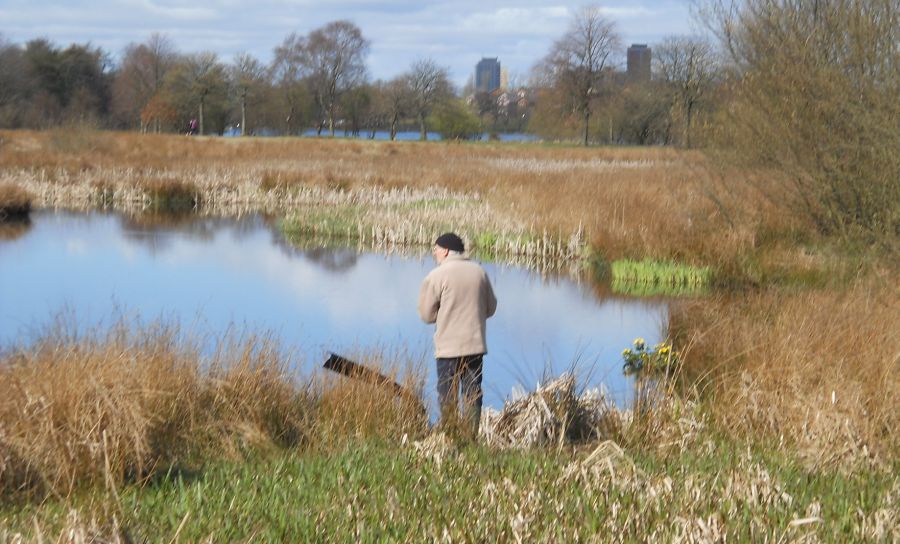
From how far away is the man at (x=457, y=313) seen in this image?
8.38m

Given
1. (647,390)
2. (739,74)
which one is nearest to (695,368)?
(647,390)

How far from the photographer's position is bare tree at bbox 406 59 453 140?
250ft

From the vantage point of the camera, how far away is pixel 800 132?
1586cm

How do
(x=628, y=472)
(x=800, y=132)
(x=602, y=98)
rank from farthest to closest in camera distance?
(x=602, y=98) → (x=800, y=132) → (x=628, y=472)

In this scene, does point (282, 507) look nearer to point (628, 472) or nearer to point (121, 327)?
point (628, 472)

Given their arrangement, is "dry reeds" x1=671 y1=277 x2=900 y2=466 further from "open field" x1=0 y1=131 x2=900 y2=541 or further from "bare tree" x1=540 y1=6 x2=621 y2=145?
"bare tree" x1=540 y1=6 x2=621 y2=145

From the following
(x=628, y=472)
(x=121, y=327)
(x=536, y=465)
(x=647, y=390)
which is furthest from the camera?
(x=121, y=327)

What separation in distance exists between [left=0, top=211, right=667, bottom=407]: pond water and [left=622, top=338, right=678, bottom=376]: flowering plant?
0.19m

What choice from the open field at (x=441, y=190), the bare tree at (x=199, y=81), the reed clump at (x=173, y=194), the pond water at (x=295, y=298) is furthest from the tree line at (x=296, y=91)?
the pond water at (x=295, y=298)

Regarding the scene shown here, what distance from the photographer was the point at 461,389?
27.6 feet

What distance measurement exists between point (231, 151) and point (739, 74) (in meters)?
28.1

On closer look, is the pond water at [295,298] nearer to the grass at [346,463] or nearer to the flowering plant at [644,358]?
the flowering plant at [644,358]

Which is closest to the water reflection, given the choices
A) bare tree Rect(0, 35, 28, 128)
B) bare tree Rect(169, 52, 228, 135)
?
bare tree Rect(0, 35, 28, 128)

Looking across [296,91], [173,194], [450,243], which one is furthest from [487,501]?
[296,91]
